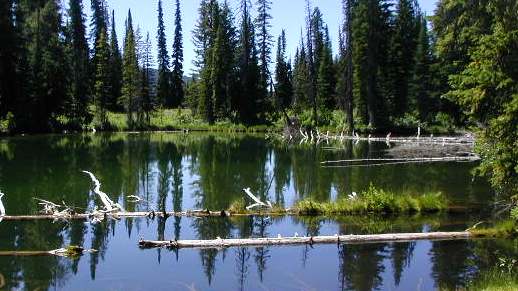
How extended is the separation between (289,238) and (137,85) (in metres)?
63.5

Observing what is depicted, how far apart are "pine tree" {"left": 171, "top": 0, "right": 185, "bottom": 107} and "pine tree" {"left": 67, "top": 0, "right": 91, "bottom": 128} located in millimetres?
15936

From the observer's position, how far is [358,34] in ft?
205

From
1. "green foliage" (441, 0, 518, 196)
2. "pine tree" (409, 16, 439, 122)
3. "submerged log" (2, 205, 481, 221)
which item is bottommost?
"submerged log" (2, 205, 481, 221)

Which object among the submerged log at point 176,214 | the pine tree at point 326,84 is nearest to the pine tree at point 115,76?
the pine tree at point 326,84

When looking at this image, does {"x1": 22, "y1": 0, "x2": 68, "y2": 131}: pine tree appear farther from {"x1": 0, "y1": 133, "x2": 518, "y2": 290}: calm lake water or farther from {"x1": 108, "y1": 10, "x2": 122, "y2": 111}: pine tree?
{"x1": 0, "y1": 133, "x2": 518, "y2": 290}: calm lake water

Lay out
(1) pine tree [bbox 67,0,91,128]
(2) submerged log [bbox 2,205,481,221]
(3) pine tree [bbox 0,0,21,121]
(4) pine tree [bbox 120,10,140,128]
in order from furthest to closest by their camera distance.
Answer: (4) pine tree [bbox 120,10,140,128] < (1) pine tree [bbox 67,0,91,128] < (3) pine tree [bbox 0,0,21,121] < (2) submerged log [bbox 2,205,481,221]

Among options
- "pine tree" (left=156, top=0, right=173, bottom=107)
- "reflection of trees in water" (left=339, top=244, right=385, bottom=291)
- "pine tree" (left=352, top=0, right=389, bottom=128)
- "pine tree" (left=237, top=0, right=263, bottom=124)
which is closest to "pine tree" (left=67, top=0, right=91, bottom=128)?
"pine tree" (left=156, top=0, right=173, bottom=107)

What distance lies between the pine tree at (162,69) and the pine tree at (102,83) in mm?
13945

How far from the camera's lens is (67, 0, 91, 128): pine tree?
67.3 metres

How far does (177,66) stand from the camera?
316 ft

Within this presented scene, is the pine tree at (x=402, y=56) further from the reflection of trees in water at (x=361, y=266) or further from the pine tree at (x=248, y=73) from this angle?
the reflection of trees in water at (x=361, y=266)

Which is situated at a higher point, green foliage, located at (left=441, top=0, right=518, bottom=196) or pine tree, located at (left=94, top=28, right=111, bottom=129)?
pine tree, located at (left=94, top=28, right=111, bottom=129)

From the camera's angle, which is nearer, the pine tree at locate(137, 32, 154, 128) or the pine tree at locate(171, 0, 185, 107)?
the pine tree at locate(137, 32, 154, 128)

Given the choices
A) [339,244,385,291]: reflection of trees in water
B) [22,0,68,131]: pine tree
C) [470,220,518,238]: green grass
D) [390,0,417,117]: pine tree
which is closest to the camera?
[339,244,385,291]: reflection of trees in water
